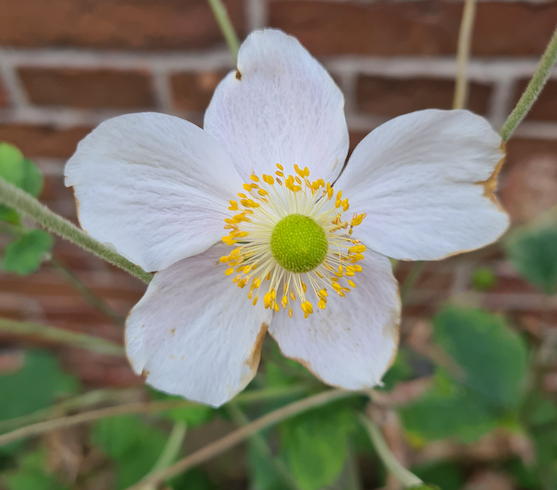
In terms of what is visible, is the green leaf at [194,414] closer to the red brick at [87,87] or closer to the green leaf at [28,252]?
the green leaf at [28,252]

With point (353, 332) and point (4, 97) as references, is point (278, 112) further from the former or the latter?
point (4, 97)

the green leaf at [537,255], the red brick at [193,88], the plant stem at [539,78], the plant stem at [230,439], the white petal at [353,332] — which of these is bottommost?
the green leaf at [537,255]

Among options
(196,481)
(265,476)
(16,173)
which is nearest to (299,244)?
(16,173)

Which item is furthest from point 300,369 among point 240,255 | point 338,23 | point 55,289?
point 55,289

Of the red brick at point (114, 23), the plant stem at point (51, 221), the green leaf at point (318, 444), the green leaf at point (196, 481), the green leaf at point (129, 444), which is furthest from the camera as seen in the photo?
the green leaf at point (196, 481)

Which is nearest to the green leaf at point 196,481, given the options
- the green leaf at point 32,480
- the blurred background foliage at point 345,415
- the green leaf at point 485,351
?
the blurred background foliage at point 345,415

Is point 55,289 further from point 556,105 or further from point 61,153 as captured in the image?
point 556,105

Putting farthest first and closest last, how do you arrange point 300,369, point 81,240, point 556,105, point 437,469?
point 437,469 < point 556,105 < point 300,369 < point 81,240
